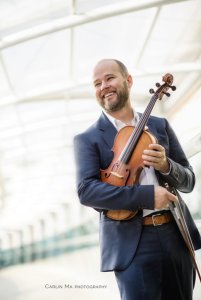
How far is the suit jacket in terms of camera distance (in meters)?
1.57

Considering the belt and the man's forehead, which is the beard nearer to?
the man's forehead

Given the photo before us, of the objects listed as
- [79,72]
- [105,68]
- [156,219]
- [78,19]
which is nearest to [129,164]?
→ [156,219]

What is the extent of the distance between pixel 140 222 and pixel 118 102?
0.62 meters

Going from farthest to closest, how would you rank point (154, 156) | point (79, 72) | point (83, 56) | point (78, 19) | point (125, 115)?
point (79, 72)
point (83, 56)
point (78, 19)
point (125, 115)
point (154, 156)

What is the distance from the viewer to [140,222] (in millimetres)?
1636

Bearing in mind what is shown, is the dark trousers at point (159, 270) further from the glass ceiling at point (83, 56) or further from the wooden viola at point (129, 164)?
the glass ceiling at point (83, 56)

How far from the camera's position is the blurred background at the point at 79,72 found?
6914 mm

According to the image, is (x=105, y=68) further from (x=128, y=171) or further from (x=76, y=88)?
(x=76, y=88)

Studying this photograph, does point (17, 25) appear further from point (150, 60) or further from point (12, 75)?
point (150, 60)

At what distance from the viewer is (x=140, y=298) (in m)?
1.56

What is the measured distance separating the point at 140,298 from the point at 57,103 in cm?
1142

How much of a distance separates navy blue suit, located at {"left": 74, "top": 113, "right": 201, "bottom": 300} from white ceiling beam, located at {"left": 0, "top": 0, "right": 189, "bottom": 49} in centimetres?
565

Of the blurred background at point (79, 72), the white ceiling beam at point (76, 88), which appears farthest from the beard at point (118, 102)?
the white ceiling beam at point (76, 88)

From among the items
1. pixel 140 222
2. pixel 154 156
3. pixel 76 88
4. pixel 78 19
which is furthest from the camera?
pixel 76 88
